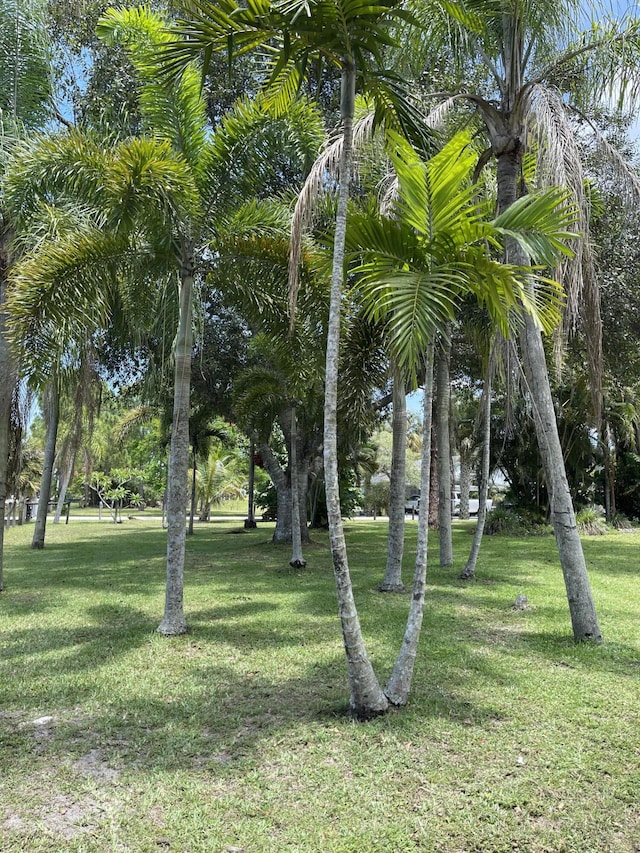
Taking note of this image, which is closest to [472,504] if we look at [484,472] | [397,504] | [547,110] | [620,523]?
[620,523]

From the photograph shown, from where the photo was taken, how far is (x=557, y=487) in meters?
6.93

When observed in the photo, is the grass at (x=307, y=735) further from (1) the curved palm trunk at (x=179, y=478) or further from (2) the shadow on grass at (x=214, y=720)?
(1) the curved palm trunk at (x=179, y=478)

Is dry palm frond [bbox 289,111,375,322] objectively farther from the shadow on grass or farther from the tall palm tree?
the shadow on grass

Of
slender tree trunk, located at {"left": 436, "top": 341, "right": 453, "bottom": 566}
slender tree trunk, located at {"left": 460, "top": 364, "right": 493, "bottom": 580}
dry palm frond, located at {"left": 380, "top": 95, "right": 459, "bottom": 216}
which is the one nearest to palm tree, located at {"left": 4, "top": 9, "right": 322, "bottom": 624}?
dry palm frond, located at {"left": 380, "top": 95, "right": 459, "bottom": 216}

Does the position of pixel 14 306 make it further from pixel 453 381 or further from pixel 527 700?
pixel 453 381

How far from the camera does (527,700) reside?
5238 mm

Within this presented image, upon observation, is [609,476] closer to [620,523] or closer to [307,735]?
[620,523]

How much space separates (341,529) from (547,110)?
506 centimetres

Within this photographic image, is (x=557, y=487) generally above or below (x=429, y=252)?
below

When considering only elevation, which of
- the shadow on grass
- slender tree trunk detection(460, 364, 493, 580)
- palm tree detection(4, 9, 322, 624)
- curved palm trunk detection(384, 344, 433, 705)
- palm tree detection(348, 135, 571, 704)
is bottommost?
the shadow on grass

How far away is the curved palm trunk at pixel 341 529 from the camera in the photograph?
4629 mm

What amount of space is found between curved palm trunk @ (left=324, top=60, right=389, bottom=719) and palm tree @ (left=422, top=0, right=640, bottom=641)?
2.70m

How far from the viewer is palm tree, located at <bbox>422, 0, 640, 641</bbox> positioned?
6625 millimetres

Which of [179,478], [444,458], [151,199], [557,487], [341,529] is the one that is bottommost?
[341,529]
